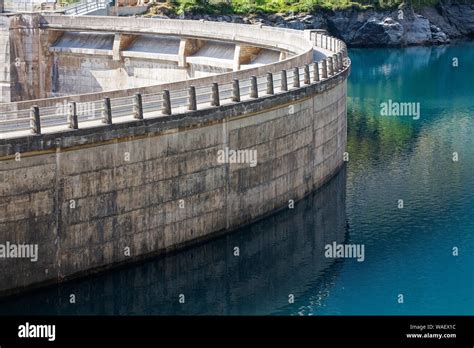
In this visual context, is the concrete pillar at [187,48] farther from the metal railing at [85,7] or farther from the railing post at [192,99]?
the railing post at [192,99]

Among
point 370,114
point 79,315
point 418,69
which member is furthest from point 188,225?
point 418,69

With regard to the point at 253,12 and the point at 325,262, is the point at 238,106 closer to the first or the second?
Result: the point at 325,262

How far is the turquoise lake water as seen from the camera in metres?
33.9

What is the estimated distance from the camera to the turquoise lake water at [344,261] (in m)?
33.9

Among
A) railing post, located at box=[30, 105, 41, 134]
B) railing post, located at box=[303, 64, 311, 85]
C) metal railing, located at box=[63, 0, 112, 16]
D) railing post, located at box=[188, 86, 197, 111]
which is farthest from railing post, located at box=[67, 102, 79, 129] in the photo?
metal railing, located at box=[63, 0, 112, 16]

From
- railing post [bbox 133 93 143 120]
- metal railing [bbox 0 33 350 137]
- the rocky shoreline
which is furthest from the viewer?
the rocky shoreline

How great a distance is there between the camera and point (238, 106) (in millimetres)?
39344

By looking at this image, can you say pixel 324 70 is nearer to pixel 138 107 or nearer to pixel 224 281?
pixel 138 107

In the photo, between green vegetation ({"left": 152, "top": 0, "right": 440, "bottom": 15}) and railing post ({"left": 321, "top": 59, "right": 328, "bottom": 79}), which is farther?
green vegetation ({"left": 152, "top": 0, "right": 440, "bottom": 15})

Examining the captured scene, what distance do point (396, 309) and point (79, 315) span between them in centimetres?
1030

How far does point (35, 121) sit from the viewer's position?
3194 centimetres
